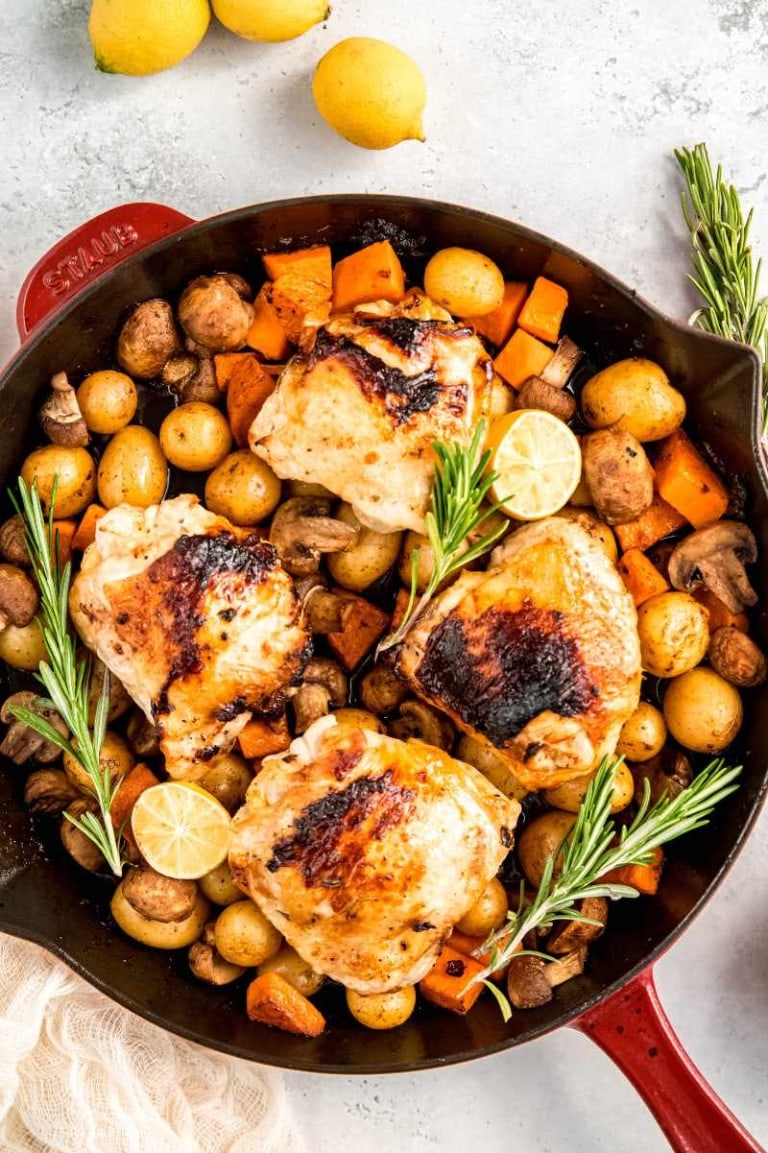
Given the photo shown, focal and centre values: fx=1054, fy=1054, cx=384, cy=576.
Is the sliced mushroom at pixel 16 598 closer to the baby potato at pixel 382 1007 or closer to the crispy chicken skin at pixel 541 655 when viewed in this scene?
the crispy chicken skin at pixel 541 655

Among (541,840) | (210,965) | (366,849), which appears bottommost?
(210,965)

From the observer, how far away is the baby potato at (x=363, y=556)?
2.97 m

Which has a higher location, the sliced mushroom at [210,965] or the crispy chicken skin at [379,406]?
the crispy chicken skin at [379,406]

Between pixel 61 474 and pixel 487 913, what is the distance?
5.60 feet

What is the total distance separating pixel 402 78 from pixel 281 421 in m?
1.01

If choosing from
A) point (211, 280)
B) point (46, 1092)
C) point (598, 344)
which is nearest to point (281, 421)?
point (211, 280)

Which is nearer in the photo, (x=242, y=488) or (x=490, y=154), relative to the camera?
(x=242, y=488)

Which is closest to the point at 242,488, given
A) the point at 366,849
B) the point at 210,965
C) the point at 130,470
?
the point at 130,470

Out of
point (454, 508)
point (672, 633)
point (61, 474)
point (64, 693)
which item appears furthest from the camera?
point (61, 474)

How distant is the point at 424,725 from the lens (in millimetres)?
2959

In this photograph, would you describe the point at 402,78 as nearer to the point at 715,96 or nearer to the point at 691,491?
the point at 715,96

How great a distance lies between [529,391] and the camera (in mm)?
2975

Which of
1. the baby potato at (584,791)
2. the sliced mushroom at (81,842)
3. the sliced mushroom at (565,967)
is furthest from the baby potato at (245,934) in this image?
the baby potato at (584,791)

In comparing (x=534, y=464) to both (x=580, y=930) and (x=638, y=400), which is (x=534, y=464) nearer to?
(x=638, y=400)
